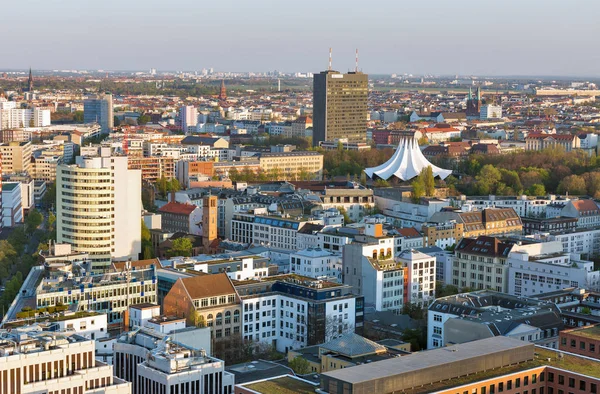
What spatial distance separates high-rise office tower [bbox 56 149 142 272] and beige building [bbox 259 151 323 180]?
104 feet

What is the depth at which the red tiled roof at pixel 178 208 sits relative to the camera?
50.2 metres

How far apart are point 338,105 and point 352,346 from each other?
6816 centimetres

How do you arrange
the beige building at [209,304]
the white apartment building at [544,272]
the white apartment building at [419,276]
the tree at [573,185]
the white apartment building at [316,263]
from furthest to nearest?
1. the tree at [573,185]
2. the white apartment building at [316,263]
3. the white apartment building at [544,272]
4. the white apartment building at [419,276]
5. the beige building at [209,304]

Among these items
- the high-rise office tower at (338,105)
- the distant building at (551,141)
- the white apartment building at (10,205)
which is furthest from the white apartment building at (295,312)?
the high-rise office tower at (338,105)

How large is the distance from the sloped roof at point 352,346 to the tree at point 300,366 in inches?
24.4

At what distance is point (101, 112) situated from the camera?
4343 inches

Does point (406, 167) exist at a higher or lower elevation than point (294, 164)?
higher

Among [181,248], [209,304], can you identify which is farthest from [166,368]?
[181,248]

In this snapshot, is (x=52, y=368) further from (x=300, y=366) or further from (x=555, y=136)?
(x=555, y=136)

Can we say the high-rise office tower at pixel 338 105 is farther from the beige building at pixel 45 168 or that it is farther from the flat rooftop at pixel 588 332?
the flat rooftop at pixel 588 332

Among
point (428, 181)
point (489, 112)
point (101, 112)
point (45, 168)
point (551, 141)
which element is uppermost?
point (101, 112)

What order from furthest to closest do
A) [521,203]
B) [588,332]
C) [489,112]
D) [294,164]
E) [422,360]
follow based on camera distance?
[489,112]
[294,164]
[521,203]
[588,332]
[422,360]

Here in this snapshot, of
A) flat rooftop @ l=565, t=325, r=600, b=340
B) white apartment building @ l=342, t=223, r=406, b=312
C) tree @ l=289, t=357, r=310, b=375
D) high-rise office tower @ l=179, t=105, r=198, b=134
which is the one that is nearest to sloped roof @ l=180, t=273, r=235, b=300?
tree @ l=289, t=357, r=310, b=375

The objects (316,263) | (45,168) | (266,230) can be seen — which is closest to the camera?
(316,263)
